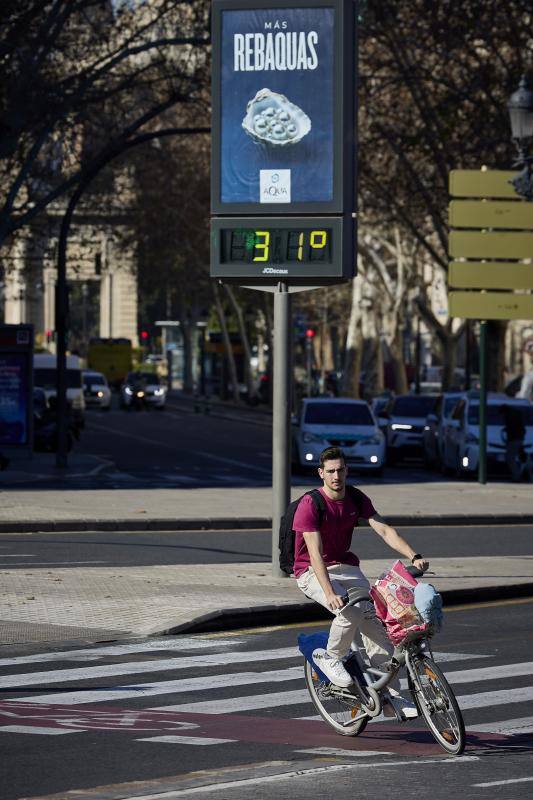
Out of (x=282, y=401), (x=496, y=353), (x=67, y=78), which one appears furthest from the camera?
(x=496, y=353)

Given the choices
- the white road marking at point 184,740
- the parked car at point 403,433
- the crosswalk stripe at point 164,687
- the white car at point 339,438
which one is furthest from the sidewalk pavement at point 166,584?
the parked car at point 403,433

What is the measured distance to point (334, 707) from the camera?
34.6 feet

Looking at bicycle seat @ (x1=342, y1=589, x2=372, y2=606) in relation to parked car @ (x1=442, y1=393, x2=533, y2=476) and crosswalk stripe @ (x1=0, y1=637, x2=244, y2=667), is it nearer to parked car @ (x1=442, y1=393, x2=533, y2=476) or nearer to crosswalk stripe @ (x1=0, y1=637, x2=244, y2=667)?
crosswalk stripe @ (x1=0, y1=637, x2=244, y2=667)

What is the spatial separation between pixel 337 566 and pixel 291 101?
7.98m

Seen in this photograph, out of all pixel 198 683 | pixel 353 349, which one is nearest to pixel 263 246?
pixel 198 683

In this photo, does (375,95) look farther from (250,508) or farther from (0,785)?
(0,785)

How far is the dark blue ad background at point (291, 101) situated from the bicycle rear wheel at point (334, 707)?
7.78 meters

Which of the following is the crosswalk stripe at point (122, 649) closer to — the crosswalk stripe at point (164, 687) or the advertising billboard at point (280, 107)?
the crosswalk stripe at point (164, 687)

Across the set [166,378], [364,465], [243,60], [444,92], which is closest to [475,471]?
[364,465]

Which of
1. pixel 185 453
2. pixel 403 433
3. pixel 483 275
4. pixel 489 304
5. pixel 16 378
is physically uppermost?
pixel 483 275

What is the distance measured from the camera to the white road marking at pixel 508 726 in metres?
10.1

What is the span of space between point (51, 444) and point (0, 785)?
38.4 m

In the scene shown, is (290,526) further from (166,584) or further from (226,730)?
(166,584)

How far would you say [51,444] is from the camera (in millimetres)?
46750
